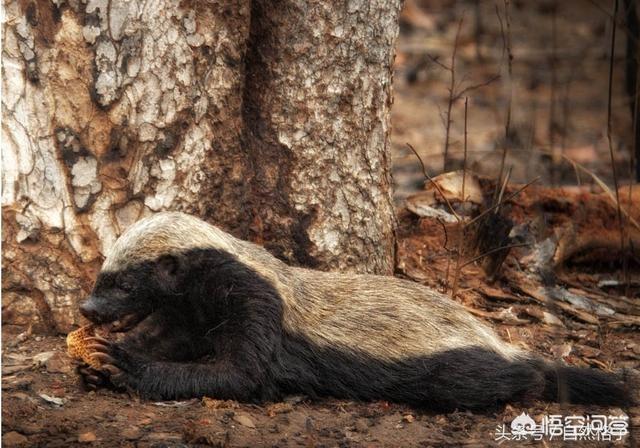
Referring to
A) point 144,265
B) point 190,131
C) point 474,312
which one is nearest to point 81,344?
point 144,265

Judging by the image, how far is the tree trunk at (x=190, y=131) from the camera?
505 cm

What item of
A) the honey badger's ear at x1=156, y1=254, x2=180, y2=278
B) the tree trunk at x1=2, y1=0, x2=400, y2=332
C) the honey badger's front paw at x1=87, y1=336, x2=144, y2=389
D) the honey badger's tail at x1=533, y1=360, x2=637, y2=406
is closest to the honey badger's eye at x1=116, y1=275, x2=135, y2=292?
the honey badger's ear at x1=156, y1=254, x2=180, y2=278

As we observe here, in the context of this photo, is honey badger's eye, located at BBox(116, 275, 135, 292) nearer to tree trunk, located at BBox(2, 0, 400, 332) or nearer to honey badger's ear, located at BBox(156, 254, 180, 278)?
honey badger's ear, located at BBox(156, 254, 180, 278)

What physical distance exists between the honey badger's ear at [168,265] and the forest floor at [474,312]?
635 millimetres

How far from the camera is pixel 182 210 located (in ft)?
17.6

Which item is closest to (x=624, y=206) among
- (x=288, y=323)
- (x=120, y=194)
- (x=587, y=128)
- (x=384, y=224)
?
(x=384, y=224)

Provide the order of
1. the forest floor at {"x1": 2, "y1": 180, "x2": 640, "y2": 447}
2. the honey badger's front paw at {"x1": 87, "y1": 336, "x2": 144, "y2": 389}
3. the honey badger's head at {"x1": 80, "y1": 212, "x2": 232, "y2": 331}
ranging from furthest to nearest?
the honey badger's head at {"x1": 80, "y1": 212, "x2": 232, "y2": 331} → the honey badger's front paw at {"x1": 87, "y1": 336, "x2": 144, "y2": 389} → the forest floor at {"x1": 2, "y1": 180, "x2": 640, "y2": 447}

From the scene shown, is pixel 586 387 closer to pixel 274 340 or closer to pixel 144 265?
pixel 274 340

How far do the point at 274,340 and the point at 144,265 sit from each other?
2.42 feet

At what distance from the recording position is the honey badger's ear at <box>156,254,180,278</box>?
4.88 m

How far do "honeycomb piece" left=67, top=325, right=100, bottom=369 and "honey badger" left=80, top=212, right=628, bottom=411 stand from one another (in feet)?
0.20

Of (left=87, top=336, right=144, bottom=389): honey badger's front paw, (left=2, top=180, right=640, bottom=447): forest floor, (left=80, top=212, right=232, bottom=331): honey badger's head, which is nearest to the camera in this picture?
(left=2, top=180, right=640, bottom=447): forest floor

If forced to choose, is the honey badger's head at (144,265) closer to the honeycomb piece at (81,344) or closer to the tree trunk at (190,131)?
the honeycomb piece at (81,344)

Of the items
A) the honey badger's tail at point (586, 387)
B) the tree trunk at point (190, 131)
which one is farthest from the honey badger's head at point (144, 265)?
the honey badger's tail at point (586, 387)
